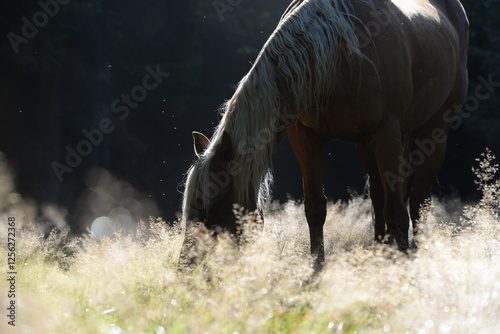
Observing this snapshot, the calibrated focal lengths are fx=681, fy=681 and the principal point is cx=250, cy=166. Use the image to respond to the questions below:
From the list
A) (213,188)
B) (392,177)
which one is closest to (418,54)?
(392,177)

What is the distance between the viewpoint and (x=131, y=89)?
14.9m

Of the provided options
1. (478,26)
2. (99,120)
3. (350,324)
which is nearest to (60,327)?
(350,324)

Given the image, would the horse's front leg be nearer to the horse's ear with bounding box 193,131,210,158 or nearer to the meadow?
the horse's ear with bounding box 193,131,210,158

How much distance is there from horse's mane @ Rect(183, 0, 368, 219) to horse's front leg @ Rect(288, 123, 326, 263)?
0.44m

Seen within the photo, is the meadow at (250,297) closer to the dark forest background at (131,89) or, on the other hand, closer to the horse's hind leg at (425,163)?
the horse's hind leg at (425,163)

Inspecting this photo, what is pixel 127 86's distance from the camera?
14.9 meters

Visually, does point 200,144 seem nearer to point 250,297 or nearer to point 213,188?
point 213,188

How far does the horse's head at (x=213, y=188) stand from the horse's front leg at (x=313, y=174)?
1.32 metres

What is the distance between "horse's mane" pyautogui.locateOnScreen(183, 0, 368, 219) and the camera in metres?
3.99

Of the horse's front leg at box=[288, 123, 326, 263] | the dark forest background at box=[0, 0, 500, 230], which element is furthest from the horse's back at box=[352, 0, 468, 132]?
the dark forest background at box=[0, 0, 500, 230]

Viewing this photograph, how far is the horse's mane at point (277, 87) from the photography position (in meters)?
3.99

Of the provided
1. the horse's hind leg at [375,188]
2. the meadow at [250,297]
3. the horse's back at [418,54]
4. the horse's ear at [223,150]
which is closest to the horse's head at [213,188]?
the horse's ear at [223,150]

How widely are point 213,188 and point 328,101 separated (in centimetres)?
123

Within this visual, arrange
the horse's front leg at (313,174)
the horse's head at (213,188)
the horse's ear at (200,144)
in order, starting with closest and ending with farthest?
the horse's head at (213,188) < the horse's ear at (200,144) < the horse's front leg at (313,174)
